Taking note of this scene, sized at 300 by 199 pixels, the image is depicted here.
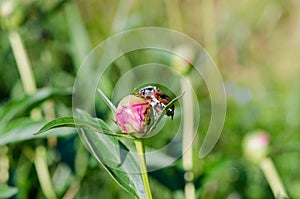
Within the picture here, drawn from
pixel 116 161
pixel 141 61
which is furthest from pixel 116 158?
pixel 141 61

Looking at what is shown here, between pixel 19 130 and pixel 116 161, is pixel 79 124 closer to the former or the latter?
pixel 116 161

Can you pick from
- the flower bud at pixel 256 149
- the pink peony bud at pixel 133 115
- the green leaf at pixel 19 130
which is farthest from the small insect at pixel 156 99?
the flower bud at pixel 256 149

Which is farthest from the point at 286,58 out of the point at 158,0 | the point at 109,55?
the point at 109,55

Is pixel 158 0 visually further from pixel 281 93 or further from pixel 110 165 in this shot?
pixel 110 165

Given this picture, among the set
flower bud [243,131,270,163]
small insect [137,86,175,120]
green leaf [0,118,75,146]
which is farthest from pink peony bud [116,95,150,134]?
flower bud [243,131,270,163]

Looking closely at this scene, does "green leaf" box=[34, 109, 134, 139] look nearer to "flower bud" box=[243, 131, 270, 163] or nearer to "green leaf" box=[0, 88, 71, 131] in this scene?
"green leaf" box=[0, 88, 71, 131]

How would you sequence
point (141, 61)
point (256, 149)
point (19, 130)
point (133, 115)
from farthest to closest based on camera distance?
point (141, 61) → point (256, 149) → point (19, 130) → point (133, 115)

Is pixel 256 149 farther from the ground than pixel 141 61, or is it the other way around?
pixel 141 61

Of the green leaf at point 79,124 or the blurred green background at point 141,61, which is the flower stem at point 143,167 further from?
the blurred green background at point 141,61
